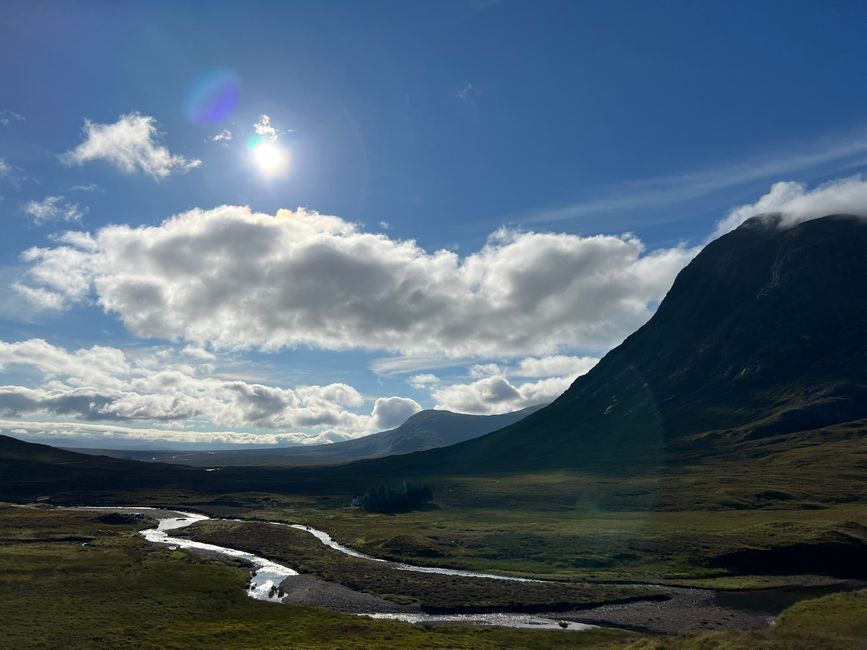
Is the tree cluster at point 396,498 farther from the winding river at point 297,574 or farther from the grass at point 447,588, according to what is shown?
the grass at point 447,588

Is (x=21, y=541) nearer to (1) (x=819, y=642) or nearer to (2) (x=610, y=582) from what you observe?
(2) (x=610, y=582)

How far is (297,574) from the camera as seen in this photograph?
92938 millimetres

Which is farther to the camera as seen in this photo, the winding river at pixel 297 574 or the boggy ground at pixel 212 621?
the winding river at pixel 297 574

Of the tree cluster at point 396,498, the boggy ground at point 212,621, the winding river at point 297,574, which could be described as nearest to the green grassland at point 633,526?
the winding river at point 297,574

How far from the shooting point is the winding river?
221 ft

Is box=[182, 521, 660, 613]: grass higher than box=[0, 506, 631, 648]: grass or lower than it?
lower

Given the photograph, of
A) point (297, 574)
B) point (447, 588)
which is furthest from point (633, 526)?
point (297, 574)

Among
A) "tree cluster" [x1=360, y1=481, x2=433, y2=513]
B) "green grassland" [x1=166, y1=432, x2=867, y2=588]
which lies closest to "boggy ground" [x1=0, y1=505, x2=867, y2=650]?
"green grassland" [x1=166, y1=432, x2=867, y2=588]

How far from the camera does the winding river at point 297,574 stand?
6738 centimetres

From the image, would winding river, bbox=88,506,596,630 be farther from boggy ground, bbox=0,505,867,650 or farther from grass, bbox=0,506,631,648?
boggy ground, bbox=0,505,867,650

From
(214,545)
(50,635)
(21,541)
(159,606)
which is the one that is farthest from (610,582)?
(21,541)

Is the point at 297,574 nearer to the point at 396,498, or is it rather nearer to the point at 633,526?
the point at 633,526

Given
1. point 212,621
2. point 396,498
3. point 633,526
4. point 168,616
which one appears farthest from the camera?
point 396,498

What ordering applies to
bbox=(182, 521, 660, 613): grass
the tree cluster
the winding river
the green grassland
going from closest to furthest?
the winding river, bbox=(182, 521, 660, 613): grass, the green grassland, the tree cluster
